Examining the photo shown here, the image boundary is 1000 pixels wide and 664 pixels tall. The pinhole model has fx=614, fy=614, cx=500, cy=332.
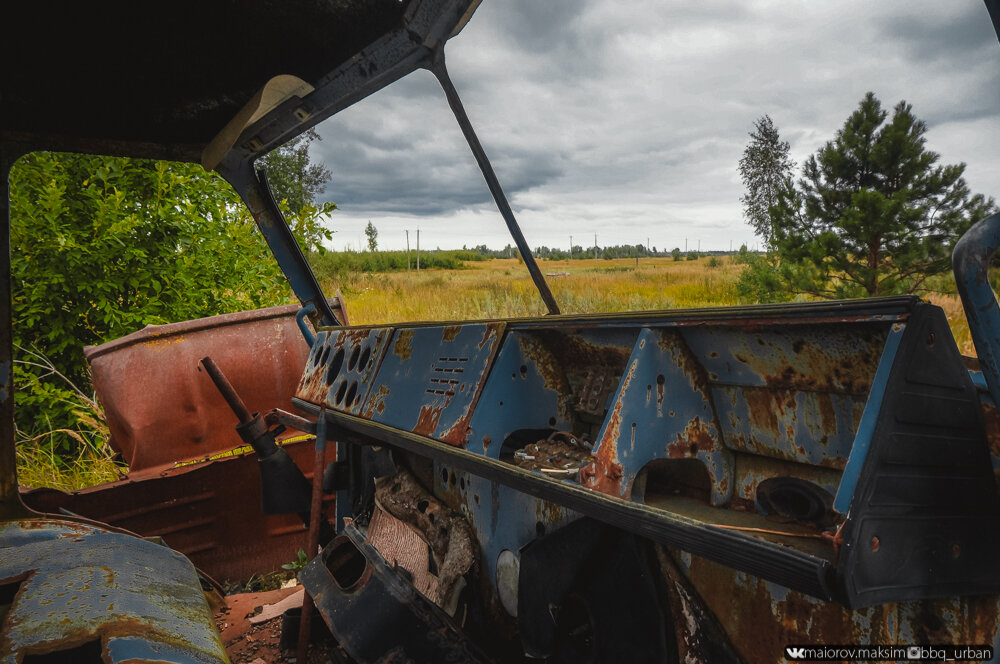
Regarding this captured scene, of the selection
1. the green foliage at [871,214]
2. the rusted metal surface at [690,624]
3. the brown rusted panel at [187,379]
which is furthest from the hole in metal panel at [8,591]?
the green foliage at [871,214]

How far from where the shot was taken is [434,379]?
2.13m

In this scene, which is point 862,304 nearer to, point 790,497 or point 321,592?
point 790,497

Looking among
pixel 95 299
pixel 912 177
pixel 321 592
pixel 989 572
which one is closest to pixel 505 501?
pixel 321 592

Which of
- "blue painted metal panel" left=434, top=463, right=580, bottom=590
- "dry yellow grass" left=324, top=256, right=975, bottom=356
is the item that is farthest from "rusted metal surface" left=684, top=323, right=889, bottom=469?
"dry yellow grass" left=324, top=256, right=975, bottom=356

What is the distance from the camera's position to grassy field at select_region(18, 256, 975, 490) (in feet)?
15.9

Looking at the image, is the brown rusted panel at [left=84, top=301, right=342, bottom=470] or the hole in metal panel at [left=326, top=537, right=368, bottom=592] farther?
the brown rusted panel at [left=84, top=301, right=342, bottom=470]

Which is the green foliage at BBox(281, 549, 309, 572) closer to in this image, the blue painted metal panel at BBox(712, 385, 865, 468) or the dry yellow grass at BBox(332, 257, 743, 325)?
the dry yellow grass at BBox(332, 257, 743, 325)

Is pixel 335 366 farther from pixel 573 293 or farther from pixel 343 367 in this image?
pixel 573 293

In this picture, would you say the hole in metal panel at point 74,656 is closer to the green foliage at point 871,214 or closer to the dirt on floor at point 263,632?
the dirt on floor at point 263,632

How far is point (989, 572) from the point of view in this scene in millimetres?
1023

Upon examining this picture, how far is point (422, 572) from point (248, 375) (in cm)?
230

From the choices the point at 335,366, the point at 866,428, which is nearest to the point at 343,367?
the point at 335,366

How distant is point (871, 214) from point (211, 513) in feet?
36.2

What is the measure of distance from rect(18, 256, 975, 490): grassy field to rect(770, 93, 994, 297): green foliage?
89 centimetres
